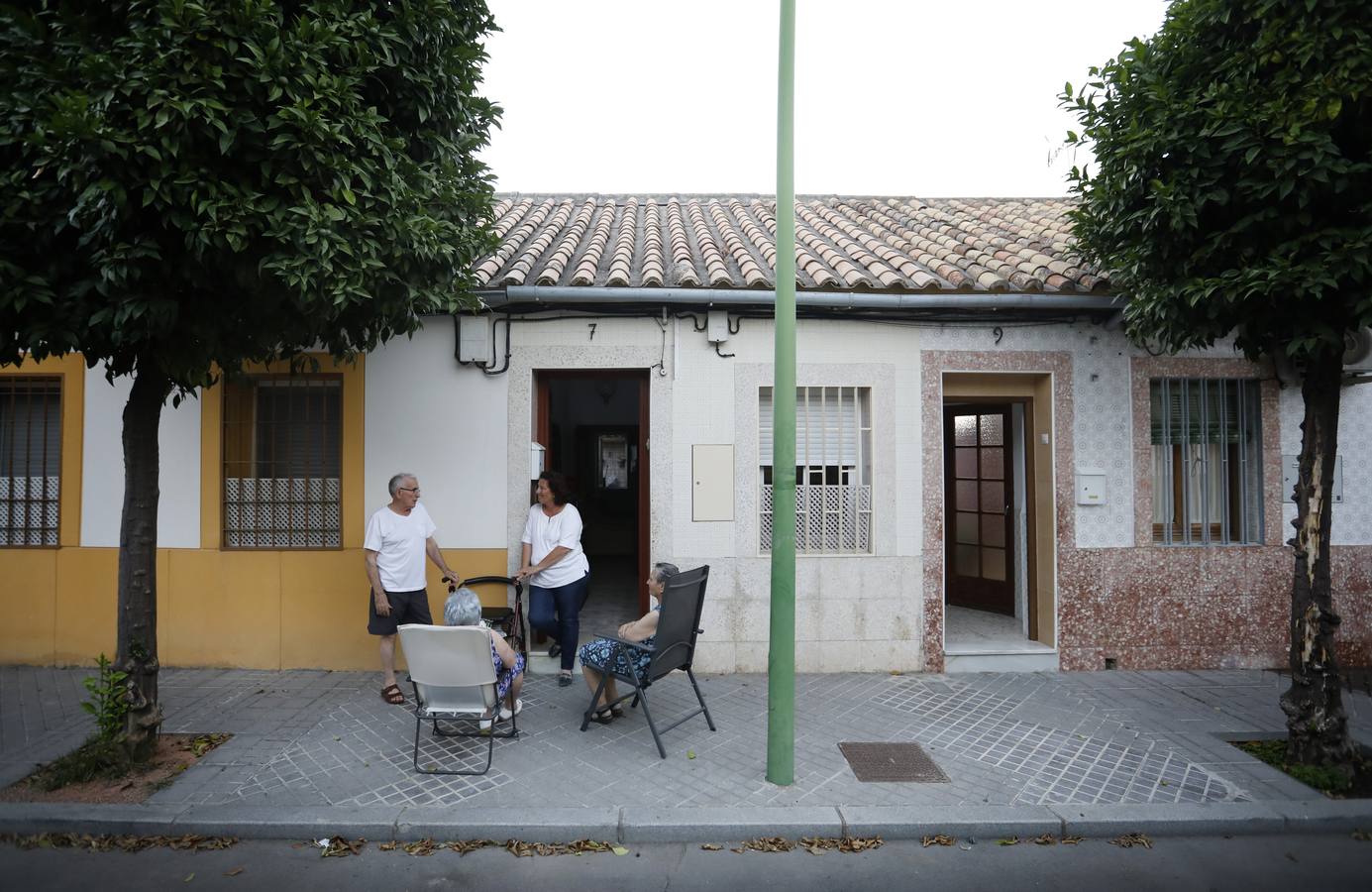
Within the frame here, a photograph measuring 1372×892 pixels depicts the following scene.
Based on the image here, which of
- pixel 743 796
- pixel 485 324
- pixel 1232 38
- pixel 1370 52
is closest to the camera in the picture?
pixel 1370 52

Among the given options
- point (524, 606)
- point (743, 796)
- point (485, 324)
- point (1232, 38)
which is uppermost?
point (1232, 38)

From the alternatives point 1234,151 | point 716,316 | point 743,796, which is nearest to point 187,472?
point 716,316

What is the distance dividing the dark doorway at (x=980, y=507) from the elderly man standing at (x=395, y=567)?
19.7 ft

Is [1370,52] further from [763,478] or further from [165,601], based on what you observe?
[165,601]

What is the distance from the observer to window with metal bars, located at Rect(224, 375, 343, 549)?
21.3 ft

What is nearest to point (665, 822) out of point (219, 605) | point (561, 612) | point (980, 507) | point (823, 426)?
point (561, 612)

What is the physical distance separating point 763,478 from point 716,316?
1564mm

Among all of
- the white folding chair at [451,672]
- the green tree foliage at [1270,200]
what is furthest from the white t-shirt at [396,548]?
the green tree foliage at [1270,200]

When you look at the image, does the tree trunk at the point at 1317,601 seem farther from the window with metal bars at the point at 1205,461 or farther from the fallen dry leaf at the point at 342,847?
the fallen dry leaf at the point at 342,847

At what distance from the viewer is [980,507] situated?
322 inches

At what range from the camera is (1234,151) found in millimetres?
4281

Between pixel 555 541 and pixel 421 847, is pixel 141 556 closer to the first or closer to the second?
pixel 421 847

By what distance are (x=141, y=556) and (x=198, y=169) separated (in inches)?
98.4

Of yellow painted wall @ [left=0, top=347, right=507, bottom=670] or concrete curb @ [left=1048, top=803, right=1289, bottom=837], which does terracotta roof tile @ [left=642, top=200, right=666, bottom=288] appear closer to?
yellow painted wall @ [left=0, top=347, right=507, bottom=670]
